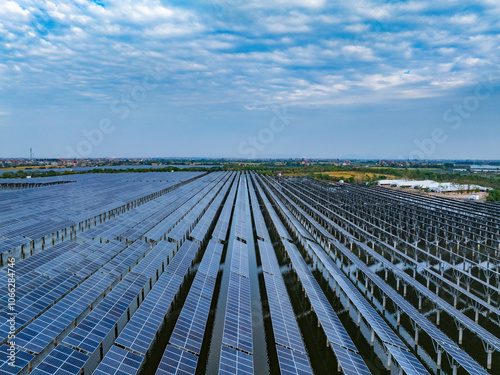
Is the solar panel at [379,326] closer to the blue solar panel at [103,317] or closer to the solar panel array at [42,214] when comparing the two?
the blue solar panel at [103,317]

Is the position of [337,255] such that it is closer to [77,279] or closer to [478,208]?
[77,279]

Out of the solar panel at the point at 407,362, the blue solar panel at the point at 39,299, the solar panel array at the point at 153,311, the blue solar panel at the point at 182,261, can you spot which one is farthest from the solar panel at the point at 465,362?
the blue solar panel at the point at 39,299

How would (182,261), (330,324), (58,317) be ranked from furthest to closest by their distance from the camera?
(182,261) → (330,324) → (58,317)

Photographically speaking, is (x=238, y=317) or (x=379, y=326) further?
(x=238, y=317)

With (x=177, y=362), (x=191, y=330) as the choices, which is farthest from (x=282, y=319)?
(x=177, y=362)

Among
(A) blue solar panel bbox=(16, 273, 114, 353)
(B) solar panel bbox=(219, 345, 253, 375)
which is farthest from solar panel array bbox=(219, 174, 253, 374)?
(A) blue solar panel bbox=(16, 273, 114, 353)

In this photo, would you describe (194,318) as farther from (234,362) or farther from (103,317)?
(103,317)

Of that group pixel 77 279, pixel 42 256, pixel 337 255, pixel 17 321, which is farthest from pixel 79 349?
pixel 337 255
